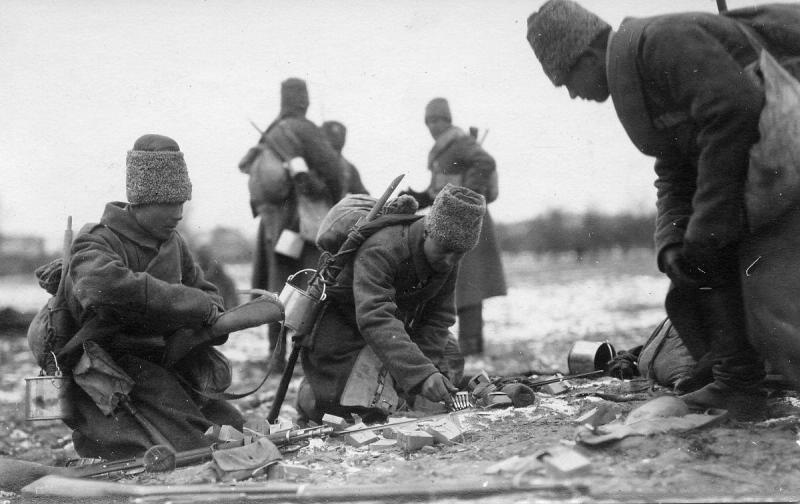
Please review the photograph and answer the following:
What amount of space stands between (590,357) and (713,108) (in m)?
2.41

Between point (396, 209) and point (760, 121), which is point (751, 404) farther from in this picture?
point (396, 209)

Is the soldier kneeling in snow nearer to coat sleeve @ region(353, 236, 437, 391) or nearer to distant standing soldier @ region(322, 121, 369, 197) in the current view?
coat sleeve @ region(353, 236, 437, 391)

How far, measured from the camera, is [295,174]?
6828 millimetres

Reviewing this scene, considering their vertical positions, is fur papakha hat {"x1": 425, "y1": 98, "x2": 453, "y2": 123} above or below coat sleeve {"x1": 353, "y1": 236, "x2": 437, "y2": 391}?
above

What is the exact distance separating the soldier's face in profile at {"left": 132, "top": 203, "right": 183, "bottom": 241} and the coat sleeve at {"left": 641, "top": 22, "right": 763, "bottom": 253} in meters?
2.31

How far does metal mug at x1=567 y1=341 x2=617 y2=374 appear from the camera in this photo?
5.09 m

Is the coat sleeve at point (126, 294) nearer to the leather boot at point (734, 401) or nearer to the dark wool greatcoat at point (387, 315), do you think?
the dark wool greatcoat at point (387, 315)

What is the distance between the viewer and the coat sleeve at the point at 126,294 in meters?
3.68

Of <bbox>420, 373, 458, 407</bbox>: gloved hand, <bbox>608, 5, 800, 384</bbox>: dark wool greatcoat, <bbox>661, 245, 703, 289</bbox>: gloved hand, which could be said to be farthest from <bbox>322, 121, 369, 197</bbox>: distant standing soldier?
<bbox>608, 5, 800, 384</bbox>: dark wool greatcoat

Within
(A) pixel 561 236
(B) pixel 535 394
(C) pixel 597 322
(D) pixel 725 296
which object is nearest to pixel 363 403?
(B) pixel 535 394

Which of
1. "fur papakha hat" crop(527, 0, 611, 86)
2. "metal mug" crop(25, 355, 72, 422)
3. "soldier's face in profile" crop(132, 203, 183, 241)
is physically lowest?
"metal mug" crop(25, 355, 72, 422)

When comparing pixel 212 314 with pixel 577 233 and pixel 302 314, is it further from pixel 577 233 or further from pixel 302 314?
pixel 577 233

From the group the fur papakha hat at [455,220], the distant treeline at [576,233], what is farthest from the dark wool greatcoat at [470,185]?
the distant treeline at [576,233]

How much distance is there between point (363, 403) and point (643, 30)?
2332 mm
